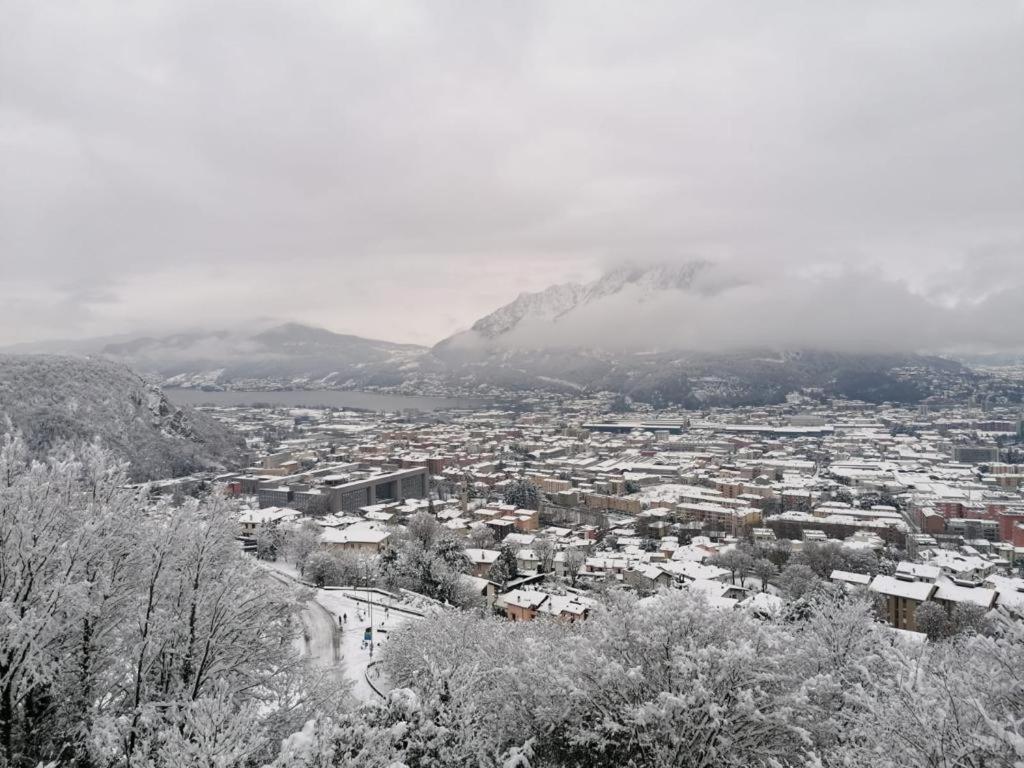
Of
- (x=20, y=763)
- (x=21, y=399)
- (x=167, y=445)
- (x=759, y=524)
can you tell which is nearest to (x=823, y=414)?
(x=759, y=524)

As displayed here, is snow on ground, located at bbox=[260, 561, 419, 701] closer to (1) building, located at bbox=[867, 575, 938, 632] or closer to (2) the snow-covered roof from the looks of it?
(1) building, located at bbox=[867, 575, 938, 632]

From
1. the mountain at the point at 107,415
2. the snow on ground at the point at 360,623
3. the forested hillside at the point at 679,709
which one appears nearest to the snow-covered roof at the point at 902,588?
the forested hillside at the point at 679,709

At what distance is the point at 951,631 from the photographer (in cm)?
2408

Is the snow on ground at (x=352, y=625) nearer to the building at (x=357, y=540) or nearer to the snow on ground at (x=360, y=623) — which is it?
the snow on ground at (x=360, y=623)

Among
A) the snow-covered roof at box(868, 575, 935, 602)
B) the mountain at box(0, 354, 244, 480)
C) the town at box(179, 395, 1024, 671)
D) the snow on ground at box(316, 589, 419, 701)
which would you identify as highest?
the mountain at box(0, 354, 244, 480)

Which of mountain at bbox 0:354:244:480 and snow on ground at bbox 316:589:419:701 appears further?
mountain at bbox 0:354:244:480

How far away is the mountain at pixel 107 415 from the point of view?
60.7m

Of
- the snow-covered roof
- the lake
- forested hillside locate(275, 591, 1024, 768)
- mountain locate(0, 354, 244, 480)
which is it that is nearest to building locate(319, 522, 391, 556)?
the snow-covered roof

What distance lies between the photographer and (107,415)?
2670 inches

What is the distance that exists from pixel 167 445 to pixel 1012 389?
191746 mm

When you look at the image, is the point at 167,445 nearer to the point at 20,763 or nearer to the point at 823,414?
the point at 20,763

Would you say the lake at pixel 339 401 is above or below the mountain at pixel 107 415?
below

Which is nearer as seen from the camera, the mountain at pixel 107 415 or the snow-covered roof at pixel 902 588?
the snow-covered roof at pixel 902 588

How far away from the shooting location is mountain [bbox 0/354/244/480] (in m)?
60.7
